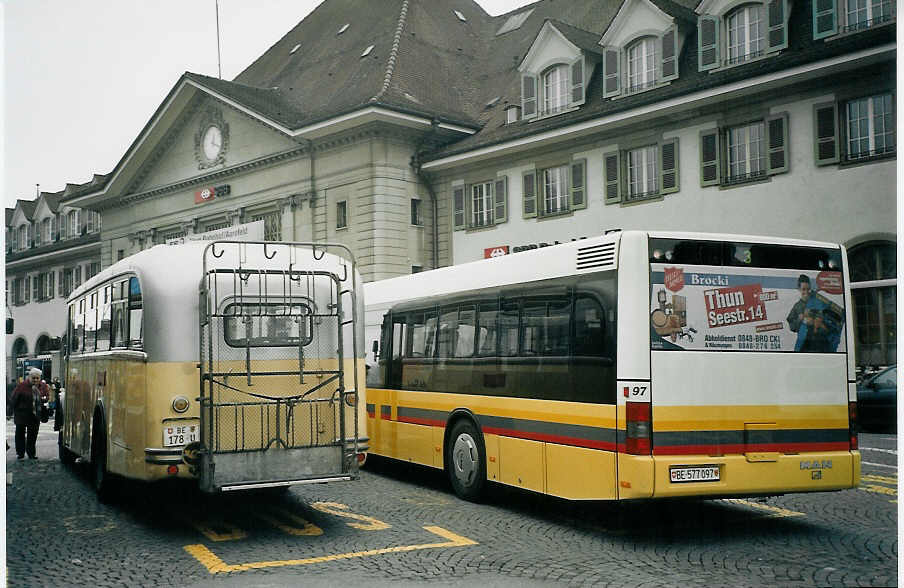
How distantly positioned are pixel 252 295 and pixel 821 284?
5.26 meters

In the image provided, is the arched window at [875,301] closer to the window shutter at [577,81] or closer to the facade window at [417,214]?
the window shutter at [577,81]

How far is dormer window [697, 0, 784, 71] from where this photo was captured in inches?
920

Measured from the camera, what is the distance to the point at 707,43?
2514 centimetres

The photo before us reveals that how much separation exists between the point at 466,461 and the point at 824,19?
1508 centimetres

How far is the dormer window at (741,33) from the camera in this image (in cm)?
2338

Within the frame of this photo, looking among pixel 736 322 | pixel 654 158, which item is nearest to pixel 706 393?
pixel 736 322

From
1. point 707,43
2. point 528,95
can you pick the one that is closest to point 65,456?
point 707,43

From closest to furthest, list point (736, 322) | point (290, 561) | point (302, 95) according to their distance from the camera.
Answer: point (290, 561) → point (736, 322) → point (302, 95)

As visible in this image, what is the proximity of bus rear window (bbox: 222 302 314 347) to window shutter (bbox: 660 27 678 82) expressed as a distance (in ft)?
58.9

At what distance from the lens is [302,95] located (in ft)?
127

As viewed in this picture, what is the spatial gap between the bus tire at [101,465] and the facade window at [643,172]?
17.6 meters

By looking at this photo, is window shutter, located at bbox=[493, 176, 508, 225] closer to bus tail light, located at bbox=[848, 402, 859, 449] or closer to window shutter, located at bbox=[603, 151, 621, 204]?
window shutter, located at bbox=[603, 151, 621, 204]

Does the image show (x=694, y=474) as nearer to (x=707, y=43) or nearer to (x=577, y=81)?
(x=707, y=43)

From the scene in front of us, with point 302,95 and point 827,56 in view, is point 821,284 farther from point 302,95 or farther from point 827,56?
point 302,95
